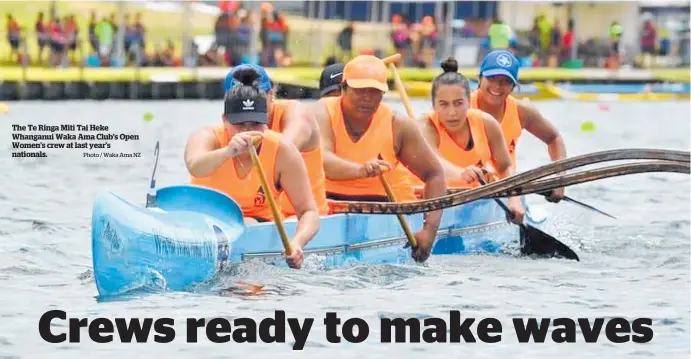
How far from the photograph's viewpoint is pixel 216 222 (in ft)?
30.7

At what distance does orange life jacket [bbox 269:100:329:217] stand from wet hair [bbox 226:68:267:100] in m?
0.71

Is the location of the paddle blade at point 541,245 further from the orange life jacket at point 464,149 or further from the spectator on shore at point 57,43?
the spectator on shore at point 57,43

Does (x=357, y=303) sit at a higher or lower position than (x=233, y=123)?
lower

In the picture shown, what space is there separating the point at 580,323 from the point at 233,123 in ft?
7.48

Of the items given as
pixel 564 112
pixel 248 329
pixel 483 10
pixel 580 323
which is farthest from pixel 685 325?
pixel 483 10

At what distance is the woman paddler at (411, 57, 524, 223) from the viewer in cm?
1199

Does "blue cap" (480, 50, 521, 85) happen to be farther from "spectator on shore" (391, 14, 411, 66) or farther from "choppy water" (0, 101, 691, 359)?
"spectator on shore" (391, 14, 411, 66)

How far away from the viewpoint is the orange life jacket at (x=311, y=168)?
1034 centimetres

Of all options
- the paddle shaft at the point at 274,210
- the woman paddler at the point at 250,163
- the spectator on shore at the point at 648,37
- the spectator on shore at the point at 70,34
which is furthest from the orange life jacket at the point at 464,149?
the spectator on shore at the point at 648,37

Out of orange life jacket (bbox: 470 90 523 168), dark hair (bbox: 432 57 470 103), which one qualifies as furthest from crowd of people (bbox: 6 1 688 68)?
dark hair (bbox: 432 57 470 103)

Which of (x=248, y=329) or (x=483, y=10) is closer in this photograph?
(x=248, y=329)

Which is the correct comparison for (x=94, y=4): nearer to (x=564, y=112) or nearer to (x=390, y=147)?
(x=564, y=112)

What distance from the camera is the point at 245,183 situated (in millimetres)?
9789

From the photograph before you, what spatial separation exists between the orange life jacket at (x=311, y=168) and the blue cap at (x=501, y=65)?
263 centimetres
